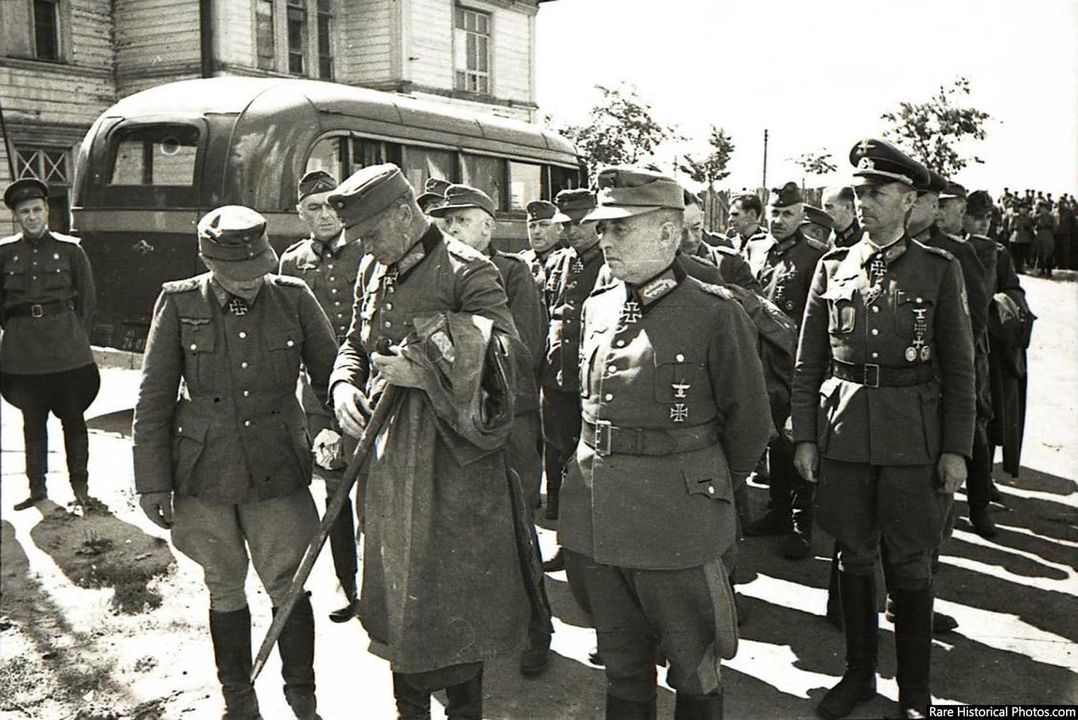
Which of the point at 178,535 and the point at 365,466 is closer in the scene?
the point at 365,466

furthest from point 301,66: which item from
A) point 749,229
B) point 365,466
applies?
point 365,466

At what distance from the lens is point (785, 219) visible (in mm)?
6043

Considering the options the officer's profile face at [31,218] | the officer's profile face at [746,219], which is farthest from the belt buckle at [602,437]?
the officer's profile face at [746,219]

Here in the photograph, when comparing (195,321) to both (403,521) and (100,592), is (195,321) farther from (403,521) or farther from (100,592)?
(100,592)

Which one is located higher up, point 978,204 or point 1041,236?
point 1041,236

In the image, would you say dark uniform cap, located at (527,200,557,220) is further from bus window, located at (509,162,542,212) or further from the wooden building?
bus window, located at (509,162,542,212)

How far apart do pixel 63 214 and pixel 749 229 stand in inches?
321

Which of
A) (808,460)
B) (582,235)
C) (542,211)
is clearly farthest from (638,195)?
(542,211)

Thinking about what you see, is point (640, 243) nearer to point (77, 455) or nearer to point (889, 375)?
point (889, 375)

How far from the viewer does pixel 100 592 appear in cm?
500

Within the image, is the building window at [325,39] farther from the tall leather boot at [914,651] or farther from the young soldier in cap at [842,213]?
the tall leather boot at [914,651]

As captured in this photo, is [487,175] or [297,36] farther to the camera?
[297,36]

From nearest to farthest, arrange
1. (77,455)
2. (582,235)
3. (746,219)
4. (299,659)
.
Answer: (299,659), (582,235), (77,455), (746,219)

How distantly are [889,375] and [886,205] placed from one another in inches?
25.3
